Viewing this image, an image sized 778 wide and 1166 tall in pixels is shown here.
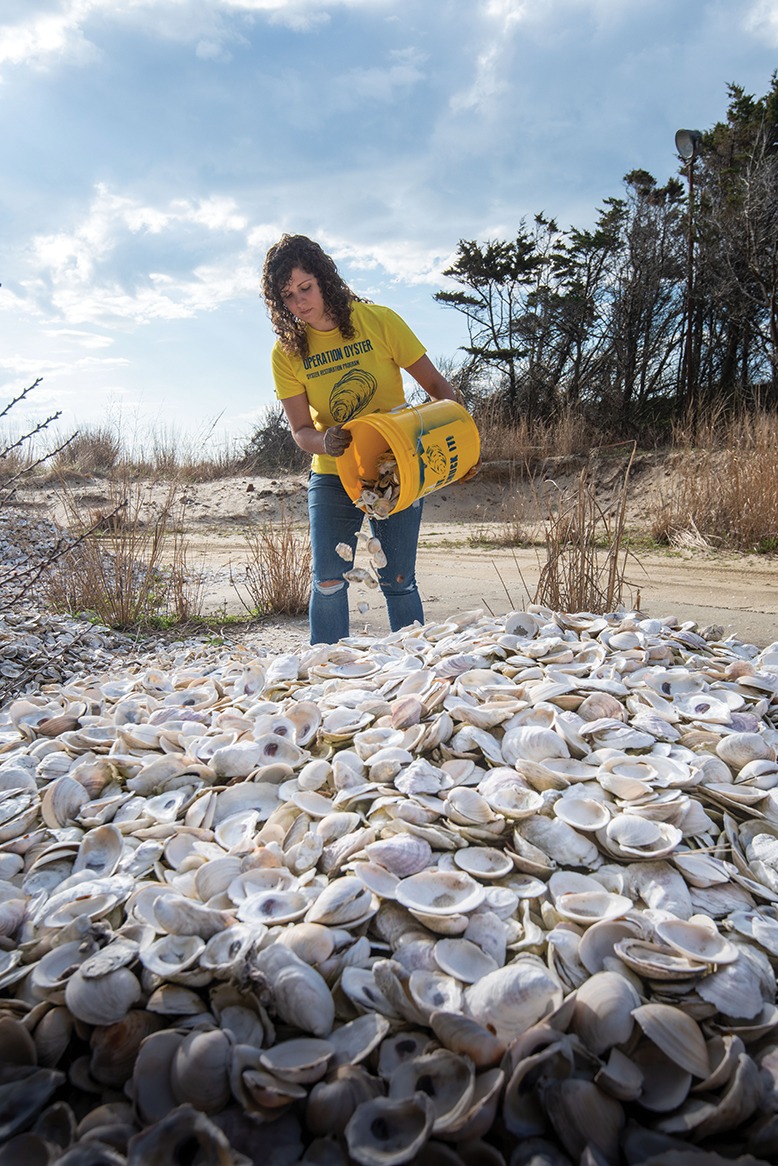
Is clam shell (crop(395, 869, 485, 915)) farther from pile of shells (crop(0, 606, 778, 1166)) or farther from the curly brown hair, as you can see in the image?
the curly brown hair

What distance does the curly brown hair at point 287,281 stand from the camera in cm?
263

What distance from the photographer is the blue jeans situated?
277cm

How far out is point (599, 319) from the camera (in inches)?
517

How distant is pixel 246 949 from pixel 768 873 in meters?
0.86

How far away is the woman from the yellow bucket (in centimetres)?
13

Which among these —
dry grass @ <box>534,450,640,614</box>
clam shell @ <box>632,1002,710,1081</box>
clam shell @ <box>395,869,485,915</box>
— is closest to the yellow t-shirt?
dry grass @ <box>534,450,640,614</box>

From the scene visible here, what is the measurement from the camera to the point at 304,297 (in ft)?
8.59

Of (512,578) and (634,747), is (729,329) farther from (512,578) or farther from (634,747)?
(634,747)

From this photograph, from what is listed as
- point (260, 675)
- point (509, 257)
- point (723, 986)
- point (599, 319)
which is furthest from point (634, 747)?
point (509, 257)

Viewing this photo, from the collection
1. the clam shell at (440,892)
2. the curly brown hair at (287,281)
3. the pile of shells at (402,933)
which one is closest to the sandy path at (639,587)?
the curly brown hair at (287,281)

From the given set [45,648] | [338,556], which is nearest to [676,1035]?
[338,556]

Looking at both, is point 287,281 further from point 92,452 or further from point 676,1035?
point 92,452

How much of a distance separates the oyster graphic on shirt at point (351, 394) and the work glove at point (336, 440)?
289 millimetres

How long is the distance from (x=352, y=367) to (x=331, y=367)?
79mm
